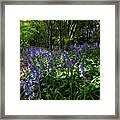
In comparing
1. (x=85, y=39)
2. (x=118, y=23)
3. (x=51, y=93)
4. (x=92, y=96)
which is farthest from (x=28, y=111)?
(x=118, y=23)

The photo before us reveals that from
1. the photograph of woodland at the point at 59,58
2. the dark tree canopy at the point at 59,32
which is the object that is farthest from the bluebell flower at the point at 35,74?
the dark tree canopy at the point at 59,32

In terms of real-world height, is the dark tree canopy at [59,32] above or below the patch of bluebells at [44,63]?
above

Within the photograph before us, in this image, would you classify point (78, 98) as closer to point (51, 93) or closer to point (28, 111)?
point (51, 93)

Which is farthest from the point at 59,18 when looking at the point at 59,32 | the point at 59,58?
the point at 59,58

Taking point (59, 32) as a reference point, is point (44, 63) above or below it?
below

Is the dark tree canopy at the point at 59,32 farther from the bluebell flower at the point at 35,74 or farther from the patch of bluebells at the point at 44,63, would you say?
the bluebell flower at the point at 35,74

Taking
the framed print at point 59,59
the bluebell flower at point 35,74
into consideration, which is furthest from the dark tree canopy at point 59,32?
the bluebell flower at point 35,74

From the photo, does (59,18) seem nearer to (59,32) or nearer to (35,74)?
(59,32)

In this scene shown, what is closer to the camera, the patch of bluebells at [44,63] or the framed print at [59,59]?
the framed print at [59,59]
